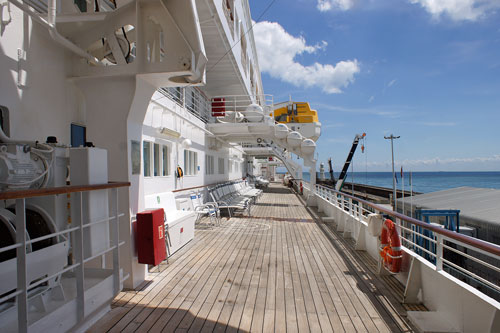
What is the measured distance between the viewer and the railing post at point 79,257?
2.05m

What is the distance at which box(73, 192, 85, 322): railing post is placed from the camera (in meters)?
2.05

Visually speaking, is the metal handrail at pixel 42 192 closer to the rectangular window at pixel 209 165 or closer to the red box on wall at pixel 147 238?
the red box on wall at pixel 147 238

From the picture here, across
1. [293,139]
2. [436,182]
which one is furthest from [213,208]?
[436,182]

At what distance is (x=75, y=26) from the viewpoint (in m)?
2.89

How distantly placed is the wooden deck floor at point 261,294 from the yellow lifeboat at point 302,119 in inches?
373

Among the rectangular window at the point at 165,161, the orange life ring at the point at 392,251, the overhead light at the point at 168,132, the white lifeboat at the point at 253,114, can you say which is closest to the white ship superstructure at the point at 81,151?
the orange life ring at the point at 392,251

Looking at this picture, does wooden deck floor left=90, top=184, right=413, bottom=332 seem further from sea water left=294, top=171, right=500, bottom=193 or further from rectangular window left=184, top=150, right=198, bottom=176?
sea water left=294, top=171, right=500, bottom=193

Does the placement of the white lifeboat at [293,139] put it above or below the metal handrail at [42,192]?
above

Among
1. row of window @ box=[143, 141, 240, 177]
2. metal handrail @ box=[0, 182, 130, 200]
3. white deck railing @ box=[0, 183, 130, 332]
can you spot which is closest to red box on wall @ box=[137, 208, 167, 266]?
white deck railing @ box=[0, 183, 130, 332]

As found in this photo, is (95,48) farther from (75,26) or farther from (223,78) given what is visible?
(223,78)

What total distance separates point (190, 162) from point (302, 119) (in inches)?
322

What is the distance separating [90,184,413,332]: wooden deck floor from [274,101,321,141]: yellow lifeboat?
9.49 m

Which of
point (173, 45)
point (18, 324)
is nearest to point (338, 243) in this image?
point (173, 45)

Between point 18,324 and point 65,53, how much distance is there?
8.50 ft
